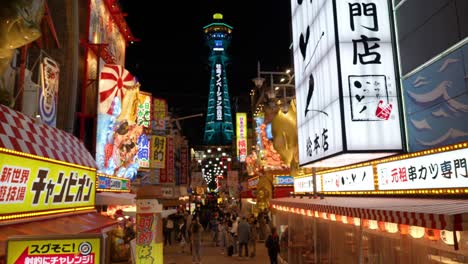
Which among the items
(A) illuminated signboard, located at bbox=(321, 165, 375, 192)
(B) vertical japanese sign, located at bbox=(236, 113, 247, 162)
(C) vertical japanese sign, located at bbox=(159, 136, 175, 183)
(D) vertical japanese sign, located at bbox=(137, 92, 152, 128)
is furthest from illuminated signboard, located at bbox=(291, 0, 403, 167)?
(B) vertical japanese sign, located at bbox=(236, 113, 247, 162)

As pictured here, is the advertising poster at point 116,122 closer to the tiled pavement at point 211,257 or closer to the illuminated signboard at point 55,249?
the tiled pavement at point 211,257

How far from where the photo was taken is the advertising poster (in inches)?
639

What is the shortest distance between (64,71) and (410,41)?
38.7ft

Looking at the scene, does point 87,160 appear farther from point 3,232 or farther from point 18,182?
point 3,232

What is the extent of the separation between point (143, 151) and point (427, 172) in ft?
62.8

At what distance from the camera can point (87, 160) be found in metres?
11.8

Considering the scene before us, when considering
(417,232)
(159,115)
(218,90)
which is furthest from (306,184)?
(218,90)

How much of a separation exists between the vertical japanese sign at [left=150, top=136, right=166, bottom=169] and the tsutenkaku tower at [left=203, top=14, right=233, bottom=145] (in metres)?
76.1

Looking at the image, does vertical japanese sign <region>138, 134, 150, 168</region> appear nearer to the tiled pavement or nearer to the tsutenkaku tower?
the tiled pavement

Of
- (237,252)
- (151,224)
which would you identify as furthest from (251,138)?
(151,224)

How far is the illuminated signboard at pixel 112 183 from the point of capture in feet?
49.2

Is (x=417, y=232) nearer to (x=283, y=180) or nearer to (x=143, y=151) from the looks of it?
(x=143, y=151)

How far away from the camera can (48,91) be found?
10789mm

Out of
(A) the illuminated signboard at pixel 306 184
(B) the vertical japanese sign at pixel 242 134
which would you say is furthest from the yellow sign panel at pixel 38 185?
(B) the vertical japanese sign at pixel 242 134
